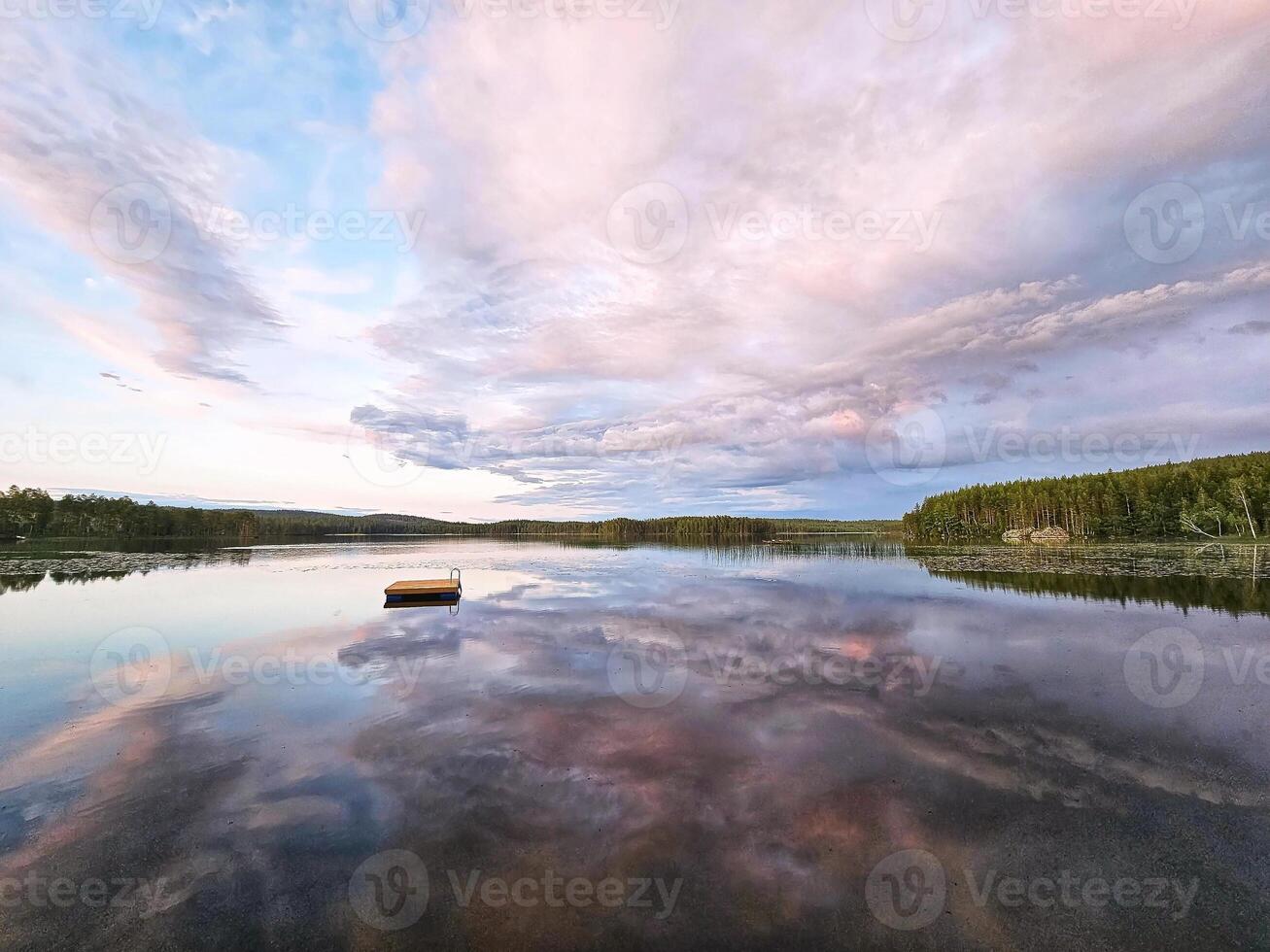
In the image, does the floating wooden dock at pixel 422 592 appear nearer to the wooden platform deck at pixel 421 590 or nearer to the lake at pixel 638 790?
the wooden platform deck at pixel 421 590

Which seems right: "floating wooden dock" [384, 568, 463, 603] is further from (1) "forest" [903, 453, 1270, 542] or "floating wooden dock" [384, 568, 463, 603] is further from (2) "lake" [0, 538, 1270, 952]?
(1) "forest" [903, 453, 1270, 542]

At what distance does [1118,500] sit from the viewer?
102 metres

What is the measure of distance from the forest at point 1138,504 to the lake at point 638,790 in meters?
87.0

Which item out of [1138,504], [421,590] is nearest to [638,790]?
[421,590]

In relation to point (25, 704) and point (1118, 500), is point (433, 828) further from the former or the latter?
point (1118, 500)

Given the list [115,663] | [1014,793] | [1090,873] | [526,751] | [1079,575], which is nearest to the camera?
[1090,873]

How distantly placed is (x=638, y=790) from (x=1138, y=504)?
436 feet

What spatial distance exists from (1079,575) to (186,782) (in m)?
52.7

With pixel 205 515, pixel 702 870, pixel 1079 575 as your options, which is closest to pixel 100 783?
pixel 702 870

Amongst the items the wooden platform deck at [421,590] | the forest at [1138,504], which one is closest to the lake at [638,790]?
the wooden platform deck at [421,590]

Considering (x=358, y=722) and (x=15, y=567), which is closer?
(x=358, y=722)

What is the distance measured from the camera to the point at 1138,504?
98812mm

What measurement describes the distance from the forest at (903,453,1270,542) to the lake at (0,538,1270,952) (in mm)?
87034

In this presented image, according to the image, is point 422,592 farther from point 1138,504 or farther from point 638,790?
point 1138,504
